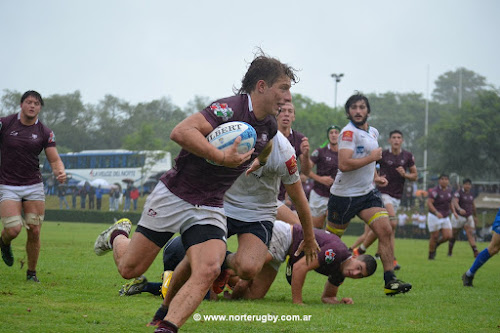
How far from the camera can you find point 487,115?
203ft

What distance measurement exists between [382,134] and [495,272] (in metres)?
99.6

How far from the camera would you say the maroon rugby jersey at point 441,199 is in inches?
819

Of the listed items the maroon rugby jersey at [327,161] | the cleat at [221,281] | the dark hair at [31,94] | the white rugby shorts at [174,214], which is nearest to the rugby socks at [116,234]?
the cleat at [221,281]

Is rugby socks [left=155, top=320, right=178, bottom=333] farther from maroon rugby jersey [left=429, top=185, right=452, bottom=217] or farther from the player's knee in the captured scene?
maroon rugby jersey [left=429, top=185, right=452, bottom=217]

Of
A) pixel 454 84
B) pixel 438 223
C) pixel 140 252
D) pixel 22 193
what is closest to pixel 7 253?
→ pixel 22 193

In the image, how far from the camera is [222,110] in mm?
5660

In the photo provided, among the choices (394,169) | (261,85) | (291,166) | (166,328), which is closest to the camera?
(166,328)

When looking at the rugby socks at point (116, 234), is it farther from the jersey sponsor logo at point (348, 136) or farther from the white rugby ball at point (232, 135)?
the jersey sponsor logo at point (348, 136)

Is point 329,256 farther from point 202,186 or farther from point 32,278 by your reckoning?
point 32,278

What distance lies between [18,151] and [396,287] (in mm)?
5682

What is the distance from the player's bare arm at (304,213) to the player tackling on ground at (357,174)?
3.28 m

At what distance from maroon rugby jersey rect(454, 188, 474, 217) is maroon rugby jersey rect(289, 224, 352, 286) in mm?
14839

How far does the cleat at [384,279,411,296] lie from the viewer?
30.1 ft

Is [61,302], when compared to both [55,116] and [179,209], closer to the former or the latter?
[179,209]
